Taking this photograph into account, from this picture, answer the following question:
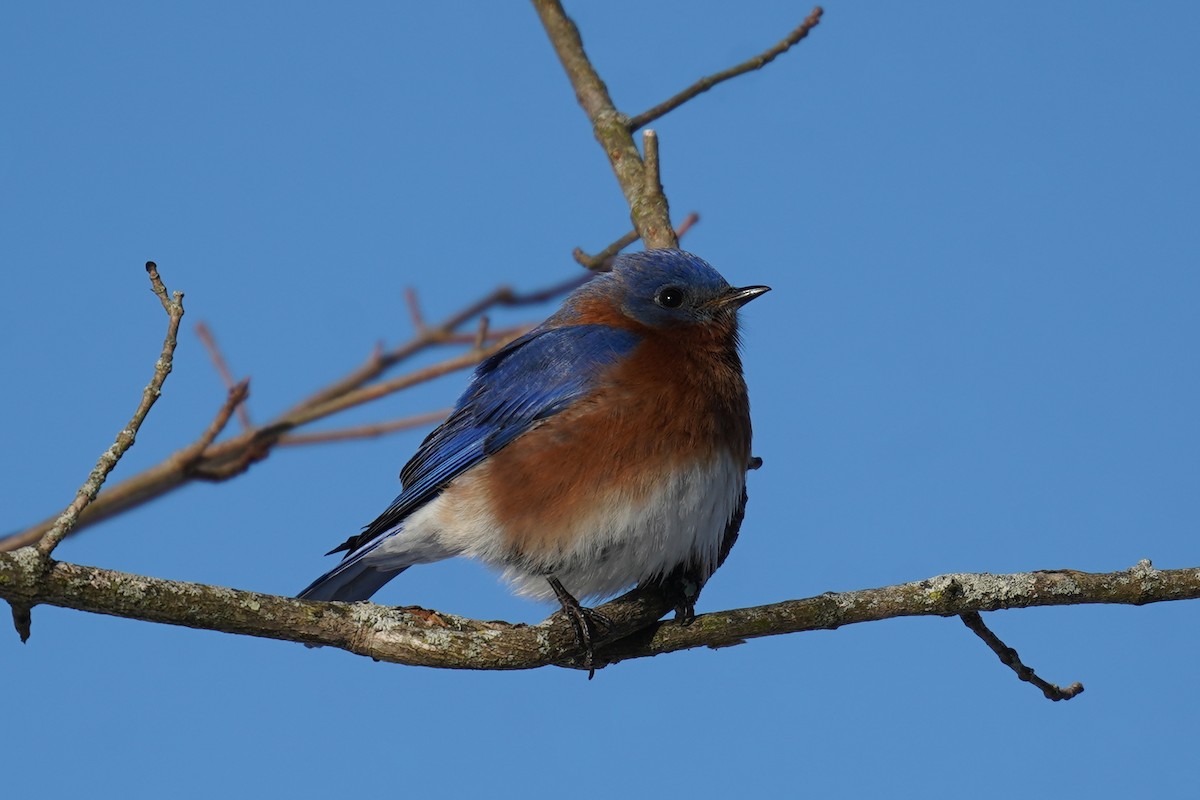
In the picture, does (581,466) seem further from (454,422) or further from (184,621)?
(184,621)

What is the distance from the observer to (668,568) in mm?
4965

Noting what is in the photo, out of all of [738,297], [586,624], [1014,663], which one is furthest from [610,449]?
[1014,663]

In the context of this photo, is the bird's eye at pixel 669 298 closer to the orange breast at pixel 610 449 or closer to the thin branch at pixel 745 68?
the orange breast at pixel 610 449

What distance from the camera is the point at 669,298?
5.65 metres

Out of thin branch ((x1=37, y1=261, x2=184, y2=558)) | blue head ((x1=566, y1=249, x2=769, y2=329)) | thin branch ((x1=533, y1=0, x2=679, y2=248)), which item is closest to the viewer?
thin branch ((x1=37, y1=261, x2=184, y2=558))

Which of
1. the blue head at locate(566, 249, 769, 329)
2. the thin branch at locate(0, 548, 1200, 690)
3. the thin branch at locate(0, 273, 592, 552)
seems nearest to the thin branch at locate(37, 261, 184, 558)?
the thin branch at locate(0, 548, 1200, 690)

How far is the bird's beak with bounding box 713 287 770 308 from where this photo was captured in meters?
5.64

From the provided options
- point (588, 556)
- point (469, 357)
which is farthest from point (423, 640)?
point (469, 357)

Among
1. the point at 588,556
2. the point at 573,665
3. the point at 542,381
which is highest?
the point at 542,381

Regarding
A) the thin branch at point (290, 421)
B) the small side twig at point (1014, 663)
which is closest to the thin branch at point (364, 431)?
the thin branch at point (290, 421)

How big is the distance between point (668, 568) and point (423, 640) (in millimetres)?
1277

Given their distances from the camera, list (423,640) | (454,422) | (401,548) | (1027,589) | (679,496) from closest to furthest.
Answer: (423,640)
(1027,589)
(679,496)
(401,548)
(454,422)

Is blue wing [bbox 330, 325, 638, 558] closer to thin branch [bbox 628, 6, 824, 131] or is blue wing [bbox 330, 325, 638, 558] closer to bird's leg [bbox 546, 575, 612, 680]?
bird's leg [bbox 546, 575, 612, 680]

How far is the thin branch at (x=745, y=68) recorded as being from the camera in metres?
6.38
